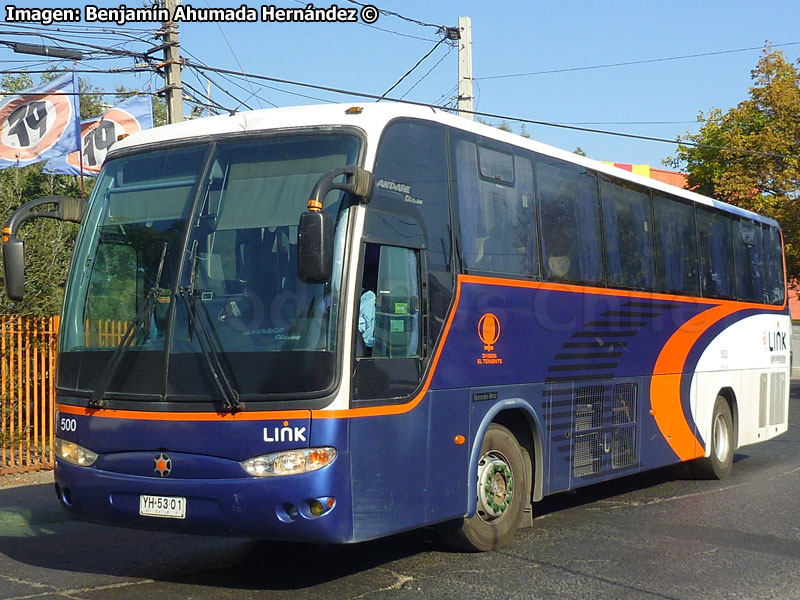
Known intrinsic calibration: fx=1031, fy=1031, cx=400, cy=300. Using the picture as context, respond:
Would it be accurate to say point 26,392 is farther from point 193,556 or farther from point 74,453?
point 74,453

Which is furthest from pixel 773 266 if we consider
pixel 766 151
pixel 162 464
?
pixel 766 151

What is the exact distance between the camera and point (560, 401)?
30.8 ft

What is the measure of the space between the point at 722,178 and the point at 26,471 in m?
23.0

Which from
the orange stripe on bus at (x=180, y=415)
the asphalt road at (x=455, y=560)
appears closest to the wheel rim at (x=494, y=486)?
the asphalt road at (x=455, y=560)

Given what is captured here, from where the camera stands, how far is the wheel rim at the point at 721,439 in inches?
519

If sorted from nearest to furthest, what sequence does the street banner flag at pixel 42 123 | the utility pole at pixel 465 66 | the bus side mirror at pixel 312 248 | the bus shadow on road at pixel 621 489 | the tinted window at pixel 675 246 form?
the bus side mirror at pixel 312 248 < the bus shadow on road at pixel 621 489 < the tinted window at pixel 675 246 < the street banner flag at pixel 42 123 < the utility pole at pixel 465 66

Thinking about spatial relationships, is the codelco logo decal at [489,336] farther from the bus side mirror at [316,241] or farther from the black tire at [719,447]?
the black tire at [719,447]

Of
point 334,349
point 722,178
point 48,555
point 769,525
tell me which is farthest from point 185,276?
point 722,178

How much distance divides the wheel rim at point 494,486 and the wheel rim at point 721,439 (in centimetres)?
554

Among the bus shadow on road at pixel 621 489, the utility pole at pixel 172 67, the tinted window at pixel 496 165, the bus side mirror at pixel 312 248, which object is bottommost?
the bus shadow on road at pixel 621 489

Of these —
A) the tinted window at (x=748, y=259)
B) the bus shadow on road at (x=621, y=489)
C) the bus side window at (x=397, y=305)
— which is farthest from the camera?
the tinted window at (x=748, y=259)

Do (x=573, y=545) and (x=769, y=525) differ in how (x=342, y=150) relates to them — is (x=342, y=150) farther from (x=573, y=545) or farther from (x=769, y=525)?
(x=769, y=525)

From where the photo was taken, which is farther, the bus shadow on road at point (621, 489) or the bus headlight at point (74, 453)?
the bus shadow on road at point (621, 489)

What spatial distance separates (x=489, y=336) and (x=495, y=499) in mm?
1329
